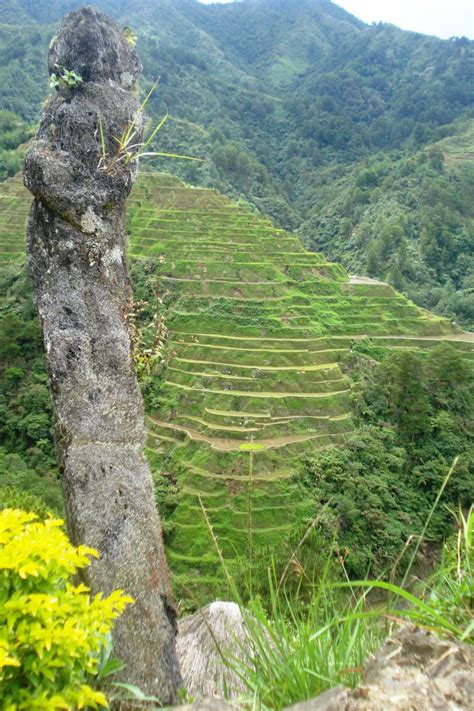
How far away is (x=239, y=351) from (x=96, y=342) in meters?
14.8

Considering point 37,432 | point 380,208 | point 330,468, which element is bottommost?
point 37,432

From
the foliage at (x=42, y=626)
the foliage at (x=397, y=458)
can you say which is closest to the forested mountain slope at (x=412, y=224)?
the foliage at (x=397, y=458)

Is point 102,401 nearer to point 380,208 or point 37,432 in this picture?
point 37,432

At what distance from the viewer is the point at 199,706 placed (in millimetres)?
1244

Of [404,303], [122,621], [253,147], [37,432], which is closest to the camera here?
[122,621]

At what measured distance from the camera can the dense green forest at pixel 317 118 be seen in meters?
34.8

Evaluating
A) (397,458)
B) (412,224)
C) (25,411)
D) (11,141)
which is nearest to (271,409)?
(397,458)

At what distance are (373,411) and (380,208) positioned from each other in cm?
2667

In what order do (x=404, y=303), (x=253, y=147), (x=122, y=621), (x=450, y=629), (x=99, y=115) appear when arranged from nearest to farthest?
(x=450, y=629)
(x=122, y=621)
(x=99, y=115)
(x=404, y=303)
(x=253, y=147)

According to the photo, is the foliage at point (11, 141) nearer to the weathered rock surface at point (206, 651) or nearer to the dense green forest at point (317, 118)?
the dense green forest at point (317, 118)

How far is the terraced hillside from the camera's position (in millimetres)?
12445

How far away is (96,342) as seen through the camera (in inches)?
78.7

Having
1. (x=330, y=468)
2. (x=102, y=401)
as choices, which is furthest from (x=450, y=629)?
(x=330, y=468)

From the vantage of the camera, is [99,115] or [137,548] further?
[99,115]
